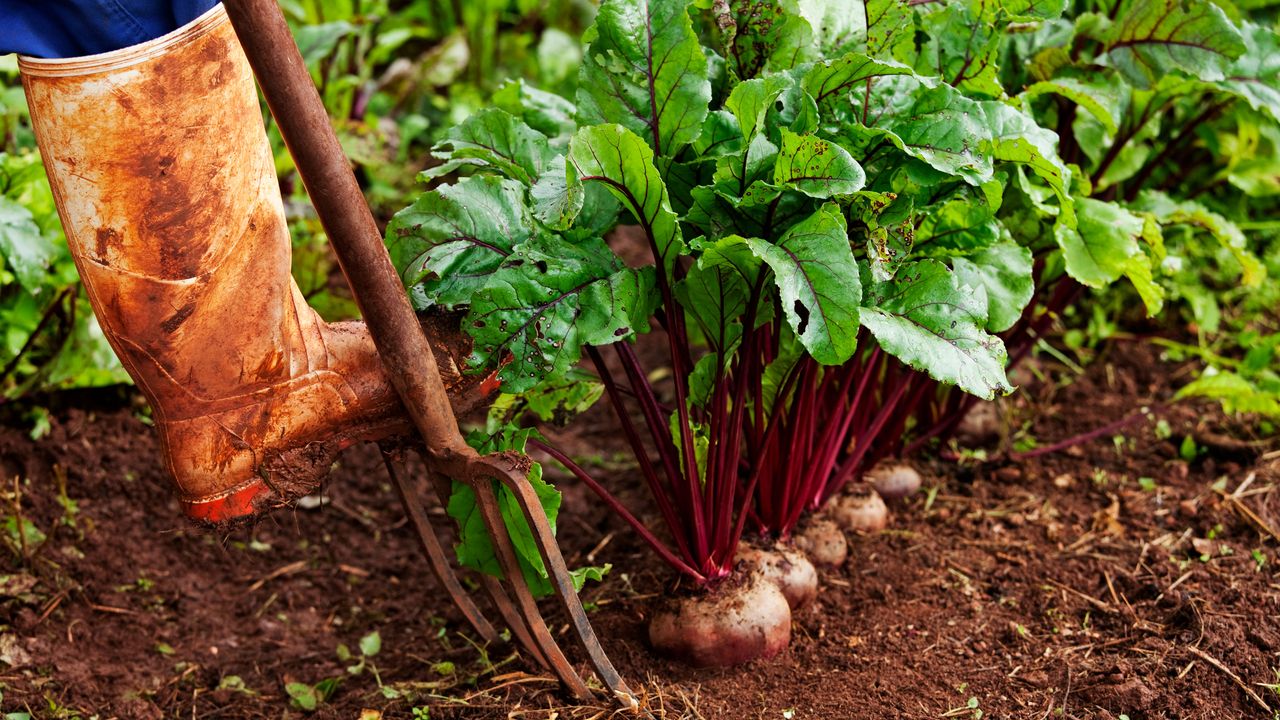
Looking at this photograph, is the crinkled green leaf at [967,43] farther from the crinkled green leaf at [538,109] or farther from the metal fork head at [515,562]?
the metal fork head at [515,562]

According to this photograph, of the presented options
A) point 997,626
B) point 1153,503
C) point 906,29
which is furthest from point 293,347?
point 1153,503

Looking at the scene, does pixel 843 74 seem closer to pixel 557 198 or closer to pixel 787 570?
pixel 557 198

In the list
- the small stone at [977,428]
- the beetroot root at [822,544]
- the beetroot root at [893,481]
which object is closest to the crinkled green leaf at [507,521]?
the beetroot root at [822,544]

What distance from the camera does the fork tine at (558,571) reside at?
179 cm

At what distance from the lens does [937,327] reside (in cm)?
180

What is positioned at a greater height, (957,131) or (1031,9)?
(1031,9)

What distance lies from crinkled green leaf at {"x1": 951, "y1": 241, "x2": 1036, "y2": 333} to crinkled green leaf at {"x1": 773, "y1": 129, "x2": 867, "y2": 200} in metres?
0.45

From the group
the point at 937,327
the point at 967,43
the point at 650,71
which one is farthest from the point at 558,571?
the point at 967,43

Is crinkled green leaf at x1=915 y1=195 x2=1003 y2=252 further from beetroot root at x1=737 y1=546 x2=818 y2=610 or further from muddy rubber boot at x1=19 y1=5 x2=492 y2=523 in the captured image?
muddy rubber boot at x1=19 y1=5 x2=492 y2=523

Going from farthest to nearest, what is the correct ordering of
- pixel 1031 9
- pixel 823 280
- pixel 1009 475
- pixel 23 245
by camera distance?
pixel 1009 475 < pixel 23 245 < pixel 1031 9 < pixel 823 280

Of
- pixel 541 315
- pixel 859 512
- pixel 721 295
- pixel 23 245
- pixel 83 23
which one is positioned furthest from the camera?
pixel 859 512

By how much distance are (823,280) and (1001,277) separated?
59 cm

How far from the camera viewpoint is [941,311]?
1812 millimetres

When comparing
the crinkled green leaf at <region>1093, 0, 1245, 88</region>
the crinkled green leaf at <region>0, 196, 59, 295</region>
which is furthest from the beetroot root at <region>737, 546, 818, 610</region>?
the crinkled green leaf at <region>0, 196, 59, 295</region>
